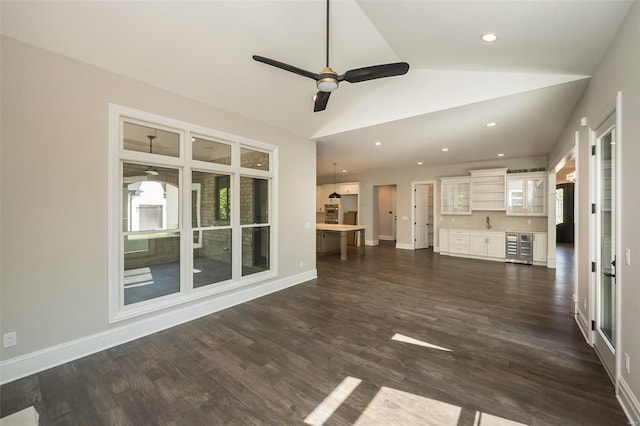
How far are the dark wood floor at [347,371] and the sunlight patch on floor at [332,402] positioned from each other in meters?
0.02

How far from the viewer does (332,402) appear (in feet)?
6.58

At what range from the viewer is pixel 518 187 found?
7117mm

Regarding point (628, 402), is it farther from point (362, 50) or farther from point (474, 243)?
point (474, 243)

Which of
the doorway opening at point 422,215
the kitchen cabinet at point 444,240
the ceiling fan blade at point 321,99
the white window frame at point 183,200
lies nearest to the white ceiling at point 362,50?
the white window frame at point 183,200

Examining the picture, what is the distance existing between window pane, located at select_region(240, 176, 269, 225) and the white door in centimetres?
637

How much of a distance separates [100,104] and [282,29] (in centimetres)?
210

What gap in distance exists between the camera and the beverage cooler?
271 inches

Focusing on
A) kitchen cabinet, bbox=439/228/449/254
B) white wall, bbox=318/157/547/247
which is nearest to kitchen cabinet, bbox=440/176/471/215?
white wall, bbox=318/157/547/247

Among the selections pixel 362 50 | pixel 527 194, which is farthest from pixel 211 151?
pixel 527 194

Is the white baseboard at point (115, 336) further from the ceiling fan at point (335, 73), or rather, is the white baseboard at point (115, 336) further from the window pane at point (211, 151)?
the ceiling fan at point (335, 73)

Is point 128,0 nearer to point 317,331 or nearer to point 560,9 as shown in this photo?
point 560,9

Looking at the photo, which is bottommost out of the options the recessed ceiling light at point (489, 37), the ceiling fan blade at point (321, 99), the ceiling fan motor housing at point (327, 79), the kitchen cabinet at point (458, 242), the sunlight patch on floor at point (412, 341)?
the sunlight patch on floor at point (412, 341)

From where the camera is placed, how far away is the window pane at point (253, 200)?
14.3ft

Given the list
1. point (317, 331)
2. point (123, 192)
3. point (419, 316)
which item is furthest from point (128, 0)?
point (419, 316)
